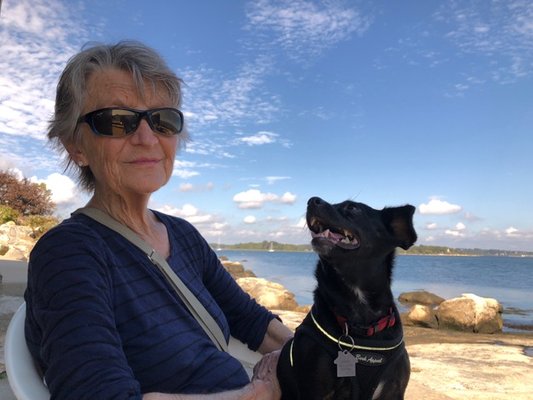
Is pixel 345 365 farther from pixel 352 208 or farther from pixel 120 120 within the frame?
pixel 120 120

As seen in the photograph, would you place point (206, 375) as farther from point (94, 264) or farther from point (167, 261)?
point (94, 264)

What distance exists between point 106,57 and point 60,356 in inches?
51.7

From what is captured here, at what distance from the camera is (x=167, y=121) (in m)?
2.28

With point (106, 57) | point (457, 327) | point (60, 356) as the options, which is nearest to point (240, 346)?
point (60, 356)

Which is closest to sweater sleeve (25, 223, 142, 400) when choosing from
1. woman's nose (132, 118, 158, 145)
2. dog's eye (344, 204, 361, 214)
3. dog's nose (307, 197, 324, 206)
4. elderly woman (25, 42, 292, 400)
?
elderly woman (25, 42, 292, 400)

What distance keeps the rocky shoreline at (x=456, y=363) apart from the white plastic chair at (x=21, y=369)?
7.14ft

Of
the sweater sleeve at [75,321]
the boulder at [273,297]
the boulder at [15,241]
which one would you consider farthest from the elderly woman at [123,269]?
the boulder at [15,241]

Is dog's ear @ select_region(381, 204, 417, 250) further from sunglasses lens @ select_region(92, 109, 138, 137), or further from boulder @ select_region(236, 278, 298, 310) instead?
boulder @ select_region(236, 278, 298, 310)

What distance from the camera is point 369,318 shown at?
264 centimetres

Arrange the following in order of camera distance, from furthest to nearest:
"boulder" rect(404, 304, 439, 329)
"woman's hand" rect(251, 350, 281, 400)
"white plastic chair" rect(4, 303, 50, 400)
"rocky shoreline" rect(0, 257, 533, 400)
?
1. "boulder" rect(404, 304, 439, 329)
2. "rocky shoreline" rect(0, 257, 533, 400)
3. "woman's hand" rect(251, 350, 281, 400)
4. "white plastic chair" rect(4, 303, 50, 400)

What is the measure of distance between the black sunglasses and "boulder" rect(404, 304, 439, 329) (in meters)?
14.9

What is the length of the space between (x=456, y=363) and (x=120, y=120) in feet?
26.9

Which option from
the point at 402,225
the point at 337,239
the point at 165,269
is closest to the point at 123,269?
the point at 165,269

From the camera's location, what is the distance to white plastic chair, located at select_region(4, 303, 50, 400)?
165cm
